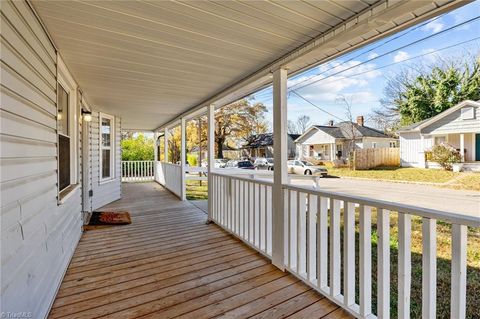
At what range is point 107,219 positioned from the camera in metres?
4.68

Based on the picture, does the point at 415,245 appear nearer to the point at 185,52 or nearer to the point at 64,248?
the point at 185,52

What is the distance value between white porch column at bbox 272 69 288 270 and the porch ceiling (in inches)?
9.4

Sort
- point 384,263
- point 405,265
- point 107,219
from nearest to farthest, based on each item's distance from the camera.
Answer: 1. point 405,265
2. point 384,263
3. point 107,219

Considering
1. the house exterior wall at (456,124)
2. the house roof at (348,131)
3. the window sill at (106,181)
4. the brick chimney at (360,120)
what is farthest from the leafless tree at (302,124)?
the window sill at (106,181)

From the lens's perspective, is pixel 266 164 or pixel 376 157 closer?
pixel 376 157

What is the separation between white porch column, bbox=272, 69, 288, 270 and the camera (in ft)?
8.95

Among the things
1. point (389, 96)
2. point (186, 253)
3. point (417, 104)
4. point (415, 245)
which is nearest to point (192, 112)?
point (186, 253)

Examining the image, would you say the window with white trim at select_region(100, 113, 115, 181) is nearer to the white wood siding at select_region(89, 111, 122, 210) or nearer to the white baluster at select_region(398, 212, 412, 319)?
the white wood siding at select_region(89, 111, 122, 210)

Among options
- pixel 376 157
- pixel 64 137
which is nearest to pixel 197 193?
pixel 64 137

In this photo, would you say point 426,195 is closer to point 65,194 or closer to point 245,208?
point 245,208

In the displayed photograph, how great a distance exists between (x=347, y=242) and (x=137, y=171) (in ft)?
36.2

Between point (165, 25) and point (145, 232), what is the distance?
318 cm

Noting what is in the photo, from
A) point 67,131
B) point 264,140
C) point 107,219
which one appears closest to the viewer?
point 67,131

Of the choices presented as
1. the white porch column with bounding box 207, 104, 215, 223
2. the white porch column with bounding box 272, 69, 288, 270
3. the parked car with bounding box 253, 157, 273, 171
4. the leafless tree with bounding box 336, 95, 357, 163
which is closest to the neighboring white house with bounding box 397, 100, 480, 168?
the white porch column with bounding box 272, 69, 288, 270
